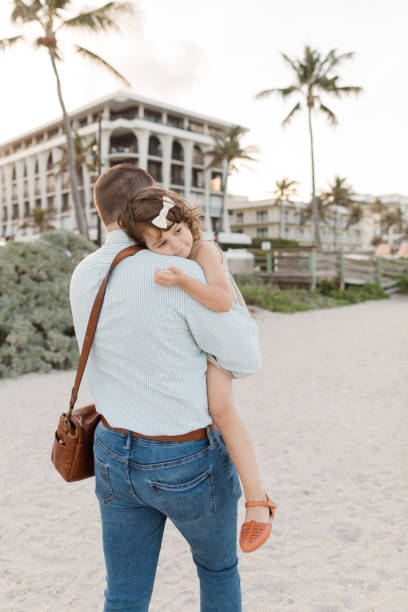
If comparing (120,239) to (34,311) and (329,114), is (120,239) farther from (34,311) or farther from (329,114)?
(329,114)

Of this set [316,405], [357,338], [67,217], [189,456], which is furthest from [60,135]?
[189,456]

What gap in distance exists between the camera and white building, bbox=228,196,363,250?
220ft

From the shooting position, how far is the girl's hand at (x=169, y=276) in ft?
3.97

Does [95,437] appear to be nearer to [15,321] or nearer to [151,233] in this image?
[151,233]

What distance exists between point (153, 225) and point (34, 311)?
22.2 ft

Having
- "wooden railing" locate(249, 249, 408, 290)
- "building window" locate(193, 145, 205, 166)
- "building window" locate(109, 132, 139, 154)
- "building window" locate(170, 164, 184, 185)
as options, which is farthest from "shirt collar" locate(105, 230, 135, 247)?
"building window" locate(193, 145, 205, 166)

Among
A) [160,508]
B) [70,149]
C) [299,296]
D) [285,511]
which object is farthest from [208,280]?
[70,149]

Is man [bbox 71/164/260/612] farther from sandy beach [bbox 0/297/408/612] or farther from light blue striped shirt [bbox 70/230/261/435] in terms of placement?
sandy beach [bbox 0/297/408/612]

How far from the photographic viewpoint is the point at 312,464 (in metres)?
4.03

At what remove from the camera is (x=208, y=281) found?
1319mm

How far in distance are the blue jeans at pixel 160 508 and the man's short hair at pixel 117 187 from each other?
2.11ft

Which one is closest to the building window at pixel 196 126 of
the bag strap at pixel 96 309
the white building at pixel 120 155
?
the white building at pixel 120 155

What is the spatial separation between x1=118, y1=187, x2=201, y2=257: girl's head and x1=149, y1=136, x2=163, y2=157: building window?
170 feet

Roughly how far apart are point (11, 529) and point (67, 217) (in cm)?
5294
